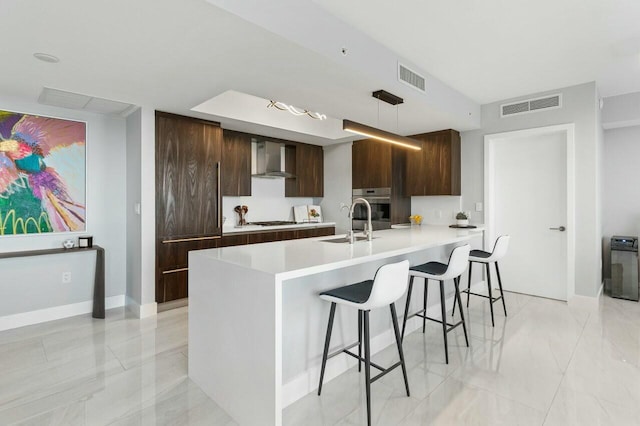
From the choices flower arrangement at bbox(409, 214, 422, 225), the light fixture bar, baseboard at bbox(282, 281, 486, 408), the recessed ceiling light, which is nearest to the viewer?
baseboard at bbox(282, 281, 486, 408)

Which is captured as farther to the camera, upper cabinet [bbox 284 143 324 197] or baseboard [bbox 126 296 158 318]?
upper cabinet [bbox 284 143 324 197]

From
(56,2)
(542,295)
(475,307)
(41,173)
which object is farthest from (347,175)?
(56,2)

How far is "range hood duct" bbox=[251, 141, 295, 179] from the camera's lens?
18.1 feet

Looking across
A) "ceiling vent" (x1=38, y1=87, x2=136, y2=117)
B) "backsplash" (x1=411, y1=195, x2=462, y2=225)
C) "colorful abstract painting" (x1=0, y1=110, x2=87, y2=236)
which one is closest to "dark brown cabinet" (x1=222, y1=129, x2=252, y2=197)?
"ceiling vent" (x1=38, y1=87, x2=136, y2=117)

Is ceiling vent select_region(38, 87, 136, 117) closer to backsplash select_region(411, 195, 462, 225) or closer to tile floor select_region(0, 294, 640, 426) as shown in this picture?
tile floor select_region(0, 294, 640, 426)

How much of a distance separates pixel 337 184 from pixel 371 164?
2.92 ft

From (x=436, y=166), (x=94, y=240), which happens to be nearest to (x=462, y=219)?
(x=436, y=166)

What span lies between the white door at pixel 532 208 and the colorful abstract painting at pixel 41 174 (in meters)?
5.37

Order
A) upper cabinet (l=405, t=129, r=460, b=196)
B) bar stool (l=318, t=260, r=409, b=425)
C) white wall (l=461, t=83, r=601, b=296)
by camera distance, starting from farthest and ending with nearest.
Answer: upper cabinet (l=405, t=129, r=460, b=196)
white wall (l=461, t=83, r=601, b=296)
bar stool (l=318, t=260, r=409, b=425)

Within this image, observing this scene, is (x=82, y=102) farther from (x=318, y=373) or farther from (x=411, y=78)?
(x=318, y=373)

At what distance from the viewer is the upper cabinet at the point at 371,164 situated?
5434mm

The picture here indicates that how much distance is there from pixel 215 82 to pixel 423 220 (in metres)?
3.90

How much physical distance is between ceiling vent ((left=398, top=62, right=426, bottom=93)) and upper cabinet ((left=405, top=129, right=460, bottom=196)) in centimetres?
160

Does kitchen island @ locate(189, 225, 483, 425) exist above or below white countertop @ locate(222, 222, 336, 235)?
below
